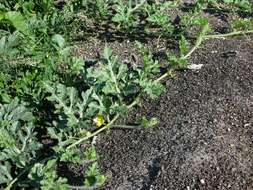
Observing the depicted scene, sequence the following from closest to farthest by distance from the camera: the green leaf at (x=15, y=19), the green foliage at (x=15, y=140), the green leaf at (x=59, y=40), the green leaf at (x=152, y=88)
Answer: the green foliage at (x=15, y=140), the green leaf at (x=152, y=88), the green leaf at (x=15, y=19), the green leaf at (x=59, y=40)

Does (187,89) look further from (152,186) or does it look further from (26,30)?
(26,30)

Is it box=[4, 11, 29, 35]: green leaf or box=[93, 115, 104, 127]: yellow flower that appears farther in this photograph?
box=[4, 11, 29, 35]: green leaf

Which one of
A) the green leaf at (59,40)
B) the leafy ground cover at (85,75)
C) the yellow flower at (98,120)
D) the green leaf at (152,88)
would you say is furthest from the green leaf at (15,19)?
the green leaf at (152,88)

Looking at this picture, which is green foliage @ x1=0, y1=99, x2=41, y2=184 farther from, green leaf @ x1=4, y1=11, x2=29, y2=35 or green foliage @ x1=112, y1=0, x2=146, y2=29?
green foliage @ x1=112, y1=0, x2=146, y2=29

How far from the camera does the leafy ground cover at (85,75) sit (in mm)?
3477

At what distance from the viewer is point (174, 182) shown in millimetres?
3418

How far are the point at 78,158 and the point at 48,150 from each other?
385 mm

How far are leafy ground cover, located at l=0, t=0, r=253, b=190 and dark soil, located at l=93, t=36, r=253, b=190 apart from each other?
0.02m

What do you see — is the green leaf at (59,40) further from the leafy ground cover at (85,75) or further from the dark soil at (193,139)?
the dark soil at (193,139)

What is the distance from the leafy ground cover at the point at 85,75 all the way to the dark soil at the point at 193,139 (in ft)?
0.08

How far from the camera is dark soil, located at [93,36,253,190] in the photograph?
3441 mm

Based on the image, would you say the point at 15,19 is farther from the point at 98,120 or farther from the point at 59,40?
the point at 98,120

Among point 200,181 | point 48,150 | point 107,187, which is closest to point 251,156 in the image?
point 200,181

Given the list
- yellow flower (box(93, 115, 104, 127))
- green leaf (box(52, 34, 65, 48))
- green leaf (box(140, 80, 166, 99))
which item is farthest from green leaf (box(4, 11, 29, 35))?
green leaf (box(140, 80, 166, 99))
